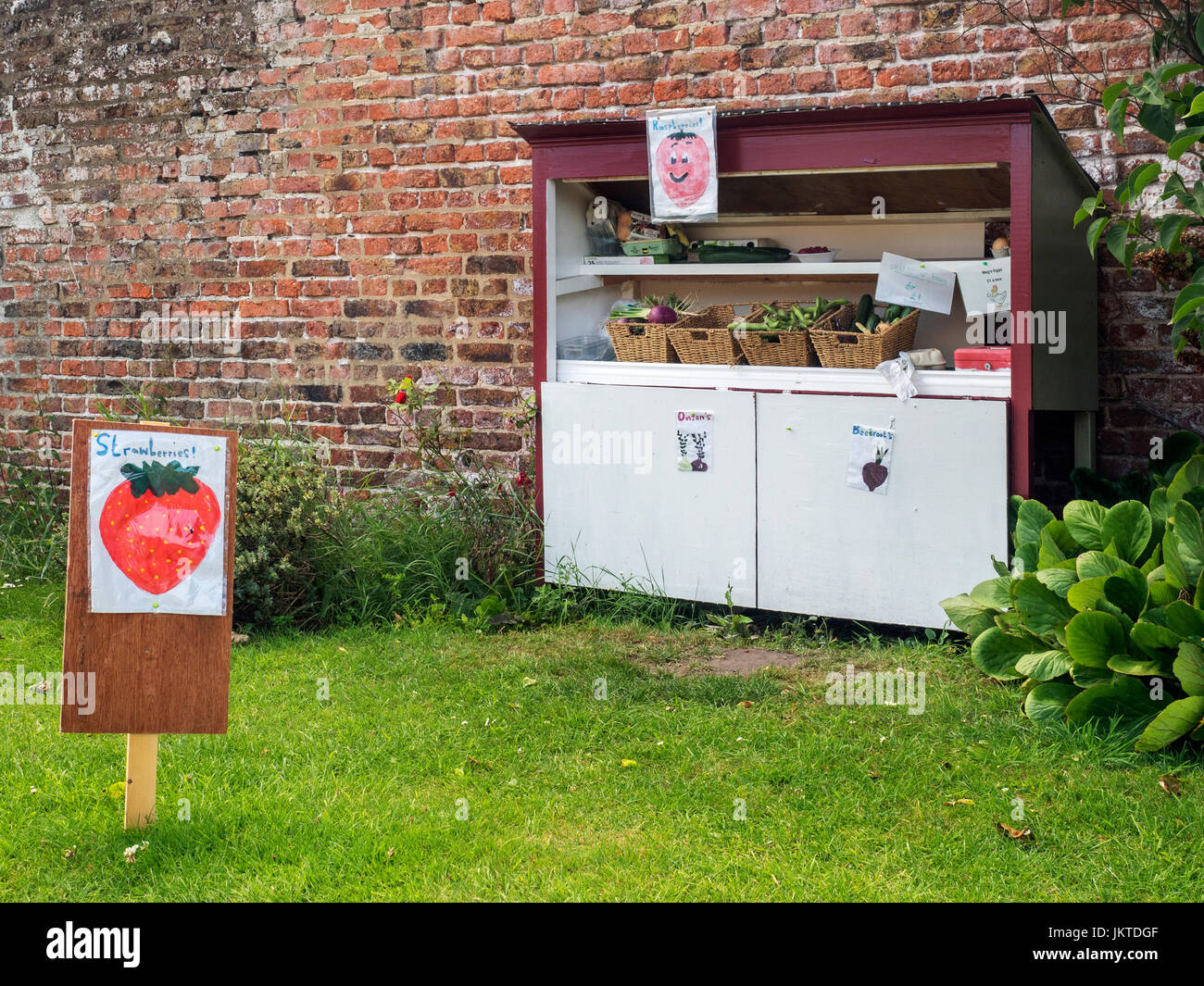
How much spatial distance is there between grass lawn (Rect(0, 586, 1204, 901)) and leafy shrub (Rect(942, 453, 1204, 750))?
141mm

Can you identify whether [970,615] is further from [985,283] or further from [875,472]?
[985,283]

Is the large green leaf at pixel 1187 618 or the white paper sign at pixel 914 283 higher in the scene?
the white paper sign at pixel 914 283

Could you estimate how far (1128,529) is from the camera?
409 centimetres

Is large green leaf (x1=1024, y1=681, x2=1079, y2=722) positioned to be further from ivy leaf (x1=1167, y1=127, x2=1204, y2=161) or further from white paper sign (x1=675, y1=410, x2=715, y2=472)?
white paper sign (x1=675, y1=410, x2=715, y2=472)

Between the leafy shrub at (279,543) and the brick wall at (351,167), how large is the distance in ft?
3.60

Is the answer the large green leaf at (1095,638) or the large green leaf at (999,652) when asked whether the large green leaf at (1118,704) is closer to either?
the large green leaf at (1095,638)

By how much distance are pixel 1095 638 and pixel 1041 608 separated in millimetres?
261

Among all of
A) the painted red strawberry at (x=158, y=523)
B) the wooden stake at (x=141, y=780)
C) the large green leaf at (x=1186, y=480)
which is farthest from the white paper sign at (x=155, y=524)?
the large green leaf at (x=1186, y=480)

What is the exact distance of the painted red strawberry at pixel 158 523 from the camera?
3.36 metres

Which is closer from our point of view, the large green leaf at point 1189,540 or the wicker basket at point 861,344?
the large green leaf at point 1189,540

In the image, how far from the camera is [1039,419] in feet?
18.9

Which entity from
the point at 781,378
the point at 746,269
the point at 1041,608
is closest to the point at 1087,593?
the point at 1041,608

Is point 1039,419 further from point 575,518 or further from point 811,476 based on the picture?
point 575,518

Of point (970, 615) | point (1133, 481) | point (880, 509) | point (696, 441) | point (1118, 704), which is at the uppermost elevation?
point (696, 441)
